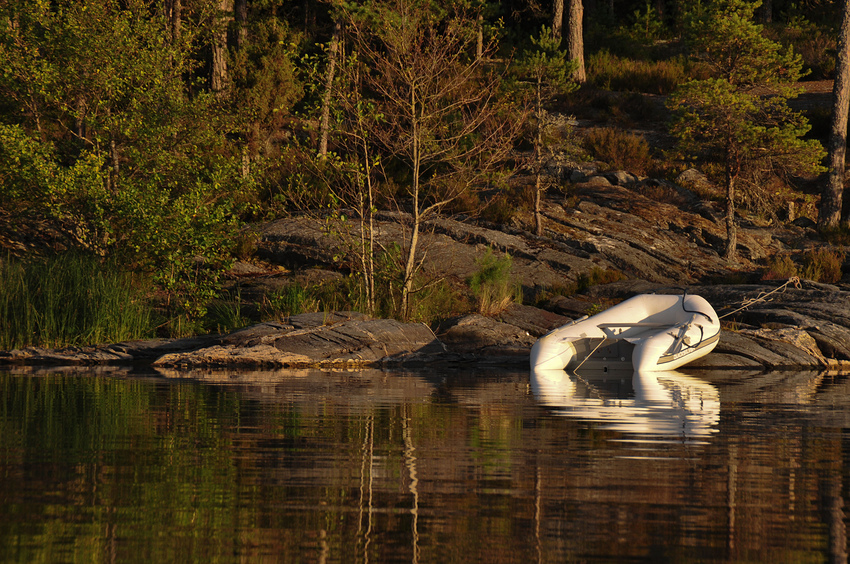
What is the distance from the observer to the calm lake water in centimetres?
404

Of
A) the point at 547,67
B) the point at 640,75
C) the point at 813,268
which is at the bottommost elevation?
the point at 813,268

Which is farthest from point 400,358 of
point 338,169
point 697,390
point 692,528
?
point 692,528

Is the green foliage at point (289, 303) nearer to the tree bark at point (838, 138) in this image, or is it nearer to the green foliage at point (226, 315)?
the green foliage at point (226, 315)

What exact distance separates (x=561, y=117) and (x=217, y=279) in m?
12.4

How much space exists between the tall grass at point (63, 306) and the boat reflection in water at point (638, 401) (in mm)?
7660

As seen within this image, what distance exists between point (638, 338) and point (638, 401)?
631 cm

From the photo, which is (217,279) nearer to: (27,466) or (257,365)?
(257,365)

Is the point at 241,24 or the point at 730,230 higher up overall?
the point at 241,24

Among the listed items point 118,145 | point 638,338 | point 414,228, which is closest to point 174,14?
point 118,145

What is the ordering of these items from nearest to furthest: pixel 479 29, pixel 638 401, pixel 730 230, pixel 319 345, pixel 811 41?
1. pixel 638 401
2. pixel 319 345
3. pixel 479 29
4. pixel 730 230
5. pixel 811 41

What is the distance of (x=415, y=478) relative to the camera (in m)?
5.65

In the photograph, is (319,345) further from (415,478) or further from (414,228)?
(415,478)

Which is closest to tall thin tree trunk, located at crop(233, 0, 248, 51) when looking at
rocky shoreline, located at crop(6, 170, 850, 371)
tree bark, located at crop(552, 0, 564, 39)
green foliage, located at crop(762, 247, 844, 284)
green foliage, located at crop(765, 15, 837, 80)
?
rocky shoreline, located at crop(6, 170, 850, 371)

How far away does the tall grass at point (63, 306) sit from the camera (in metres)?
17.1
